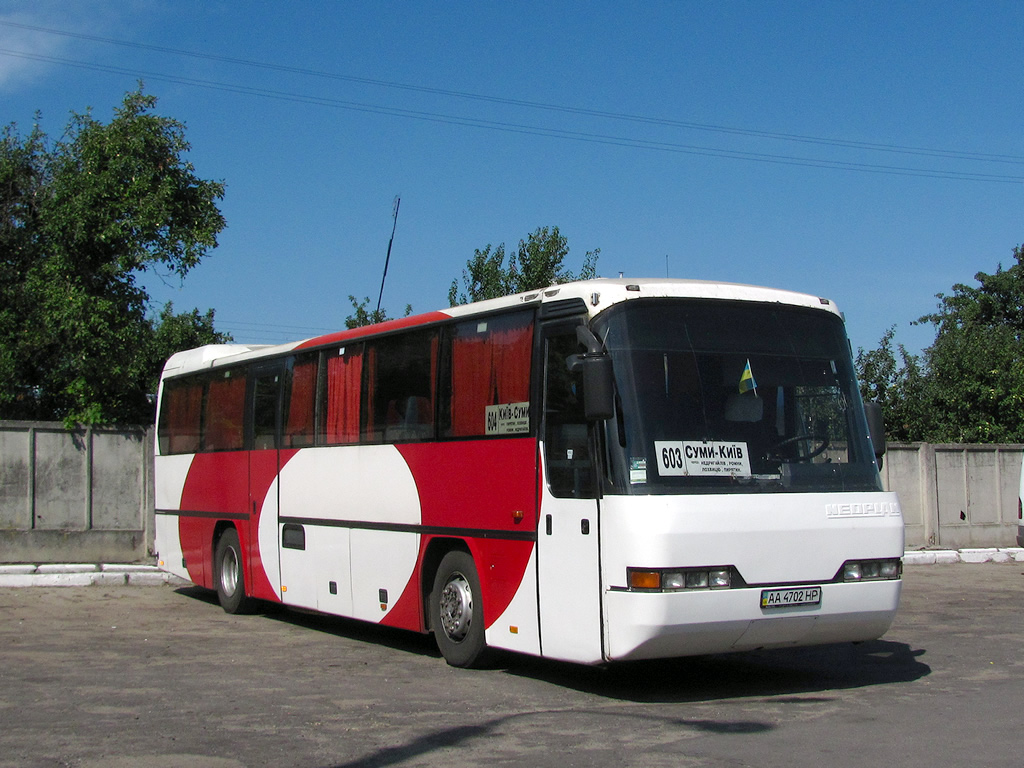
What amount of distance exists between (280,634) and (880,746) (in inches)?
301

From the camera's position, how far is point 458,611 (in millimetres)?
9867

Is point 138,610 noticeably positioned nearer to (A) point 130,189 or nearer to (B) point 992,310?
(A) point 130,189

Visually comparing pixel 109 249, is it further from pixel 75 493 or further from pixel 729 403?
pixel 729 403

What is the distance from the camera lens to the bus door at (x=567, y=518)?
322 inches

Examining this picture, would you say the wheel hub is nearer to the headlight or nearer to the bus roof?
the bus roof

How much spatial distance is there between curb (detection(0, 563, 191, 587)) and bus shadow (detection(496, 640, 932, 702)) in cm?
883

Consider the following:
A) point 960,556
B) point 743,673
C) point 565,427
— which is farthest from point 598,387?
point 960,556

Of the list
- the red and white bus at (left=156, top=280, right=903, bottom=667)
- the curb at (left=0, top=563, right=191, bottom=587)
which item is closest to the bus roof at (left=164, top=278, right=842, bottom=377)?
the red and white bus at (left=156, top=280, right=903, bottom=667)

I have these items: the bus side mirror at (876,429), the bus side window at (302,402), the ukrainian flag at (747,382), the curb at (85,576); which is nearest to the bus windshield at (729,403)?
the ukrainian flag at (747,382)

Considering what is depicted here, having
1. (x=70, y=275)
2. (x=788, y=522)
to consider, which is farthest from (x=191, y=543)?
(x=788, y=522)

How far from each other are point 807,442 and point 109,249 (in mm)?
15004

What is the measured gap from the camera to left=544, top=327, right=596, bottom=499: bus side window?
27.3ft

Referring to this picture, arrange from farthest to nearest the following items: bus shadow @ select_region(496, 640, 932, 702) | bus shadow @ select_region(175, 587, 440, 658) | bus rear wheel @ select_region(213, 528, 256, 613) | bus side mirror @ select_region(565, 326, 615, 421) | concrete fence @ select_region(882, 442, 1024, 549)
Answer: concrete fence @ select_region(882, 442, 1024, 549)
bus rear wheel @ select_region(213, 528, 256, 613)
bus shadow @ select_region(175, 587, 440, 658)
bus shadow @ select_region(496, 640, 932, 702)
bus side mirror @ select_region(565, 326, 615, 421)

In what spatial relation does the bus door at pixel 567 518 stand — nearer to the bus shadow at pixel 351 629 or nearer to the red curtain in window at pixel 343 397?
the bus shadow at pixel 351 629
